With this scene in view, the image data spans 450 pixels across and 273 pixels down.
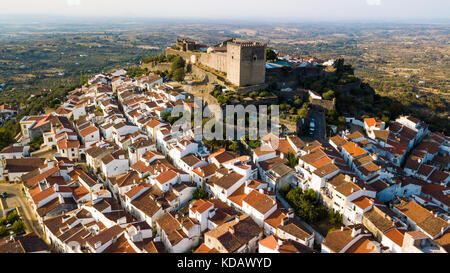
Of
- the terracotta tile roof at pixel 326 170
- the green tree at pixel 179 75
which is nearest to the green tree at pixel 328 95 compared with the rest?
the terracotta tile roof at pixel 326 170

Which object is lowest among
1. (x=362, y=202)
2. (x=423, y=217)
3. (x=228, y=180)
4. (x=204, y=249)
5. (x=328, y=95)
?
(x=204, y=249)

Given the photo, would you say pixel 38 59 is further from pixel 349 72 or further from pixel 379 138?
pixel 379 138

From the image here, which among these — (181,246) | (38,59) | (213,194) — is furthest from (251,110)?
(38,59)

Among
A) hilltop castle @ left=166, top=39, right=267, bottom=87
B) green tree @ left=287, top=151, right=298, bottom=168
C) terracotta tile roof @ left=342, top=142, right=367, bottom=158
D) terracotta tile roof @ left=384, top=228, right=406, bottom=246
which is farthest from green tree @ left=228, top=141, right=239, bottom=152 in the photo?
terracotta tile roof @ left=384, top=228, right=406, bottom=246

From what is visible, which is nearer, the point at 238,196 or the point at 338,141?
the point at 238,196

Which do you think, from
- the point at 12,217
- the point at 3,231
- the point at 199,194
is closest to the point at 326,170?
the point at 199,194

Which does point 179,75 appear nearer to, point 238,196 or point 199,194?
point 199,194
